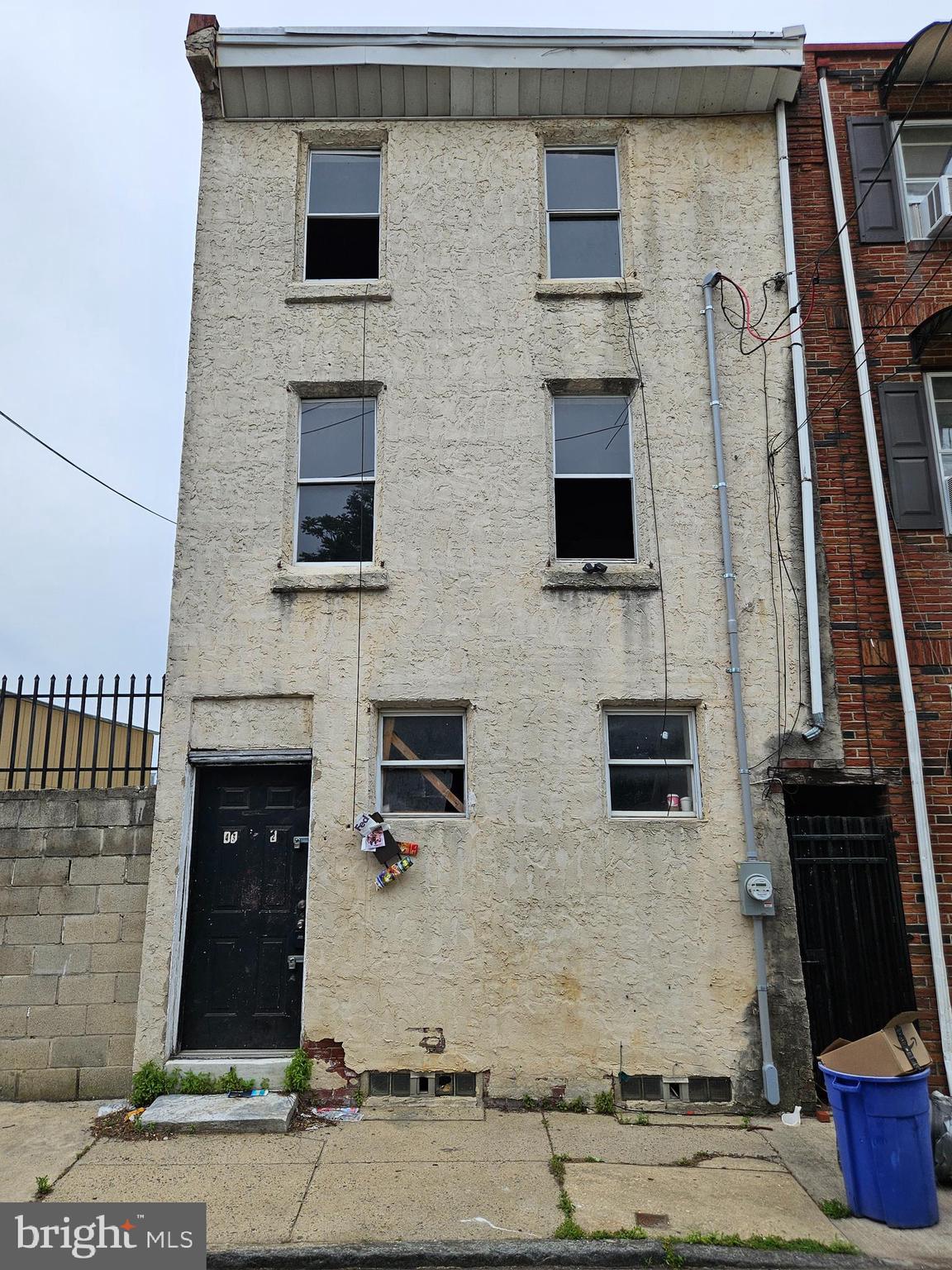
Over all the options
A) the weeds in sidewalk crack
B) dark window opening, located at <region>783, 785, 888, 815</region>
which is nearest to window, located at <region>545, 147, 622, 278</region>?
dark window opening, located at <region>783, 785, 888, 815</region>

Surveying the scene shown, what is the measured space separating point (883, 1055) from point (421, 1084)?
3594mm

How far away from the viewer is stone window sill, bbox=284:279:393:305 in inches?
332

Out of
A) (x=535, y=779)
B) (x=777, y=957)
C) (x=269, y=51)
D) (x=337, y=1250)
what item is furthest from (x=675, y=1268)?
(x=269, y=51)

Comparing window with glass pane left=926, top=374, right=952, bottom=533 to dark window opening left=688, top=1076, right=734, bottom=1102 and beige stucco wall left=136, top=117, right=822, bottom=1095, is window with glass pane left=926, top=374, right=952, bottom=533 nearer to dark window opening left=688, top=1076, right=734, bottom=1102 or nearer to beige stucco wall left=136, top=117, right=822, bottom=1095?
beige stucco wall left=136, top=117, right=822, bottom=1095

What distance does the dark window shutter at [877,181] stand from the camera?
848cm

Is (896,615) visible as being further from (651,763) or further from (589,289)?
(589,289)

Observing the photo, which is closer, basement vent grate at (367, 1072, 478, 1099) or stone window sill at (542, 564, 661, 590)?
basement vent grate at (367, 1072, 478, 1099)

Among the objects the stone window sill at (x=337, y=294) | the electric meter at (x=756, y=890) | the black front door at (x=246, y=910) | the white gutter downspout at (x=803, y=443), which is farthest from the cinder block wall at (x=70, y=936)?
the white gutter downspout at (x=803, y=443)

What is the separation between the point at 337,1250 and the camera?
467 cm

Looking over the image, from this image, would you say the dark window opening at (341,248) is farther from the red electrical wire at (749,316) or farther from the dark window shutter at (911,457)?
the dark window shutter at (911,457)

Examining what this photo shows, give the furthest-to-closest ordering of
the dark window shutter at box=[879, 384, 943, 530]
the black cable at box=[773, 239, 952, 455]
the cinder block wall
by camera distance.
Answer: the black cable at box=[773, 239, 952, 455]
the dark window shutter at box=[879, 384, 943, 530]
the cinder block wall

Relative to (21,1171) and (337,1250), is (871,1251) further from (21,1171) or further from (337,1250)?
(21,1171)

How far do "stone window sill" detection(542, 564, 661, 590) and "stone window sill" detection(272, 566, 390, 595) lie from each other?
1495mm

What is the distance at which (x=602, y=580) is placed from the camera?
7777 millimetres
